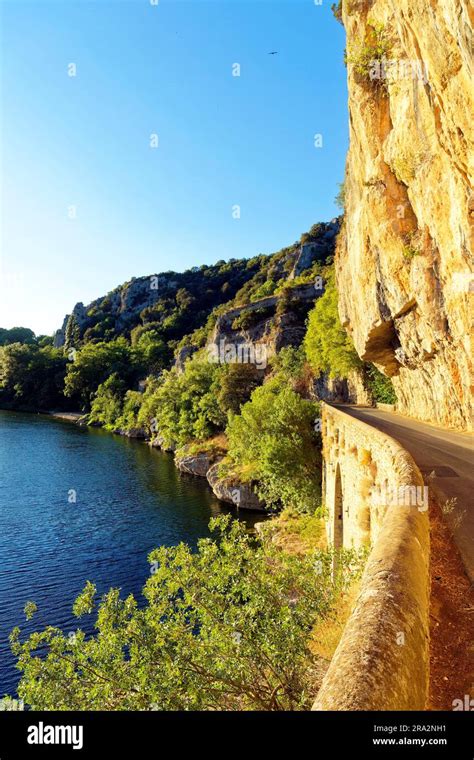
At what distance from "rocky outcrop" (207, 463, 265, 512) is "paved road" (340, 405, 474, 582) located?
17.7 meters

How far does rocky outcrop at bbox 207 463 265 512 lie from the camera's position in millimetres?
34125

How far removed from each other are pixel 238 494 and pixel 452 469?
2452cm

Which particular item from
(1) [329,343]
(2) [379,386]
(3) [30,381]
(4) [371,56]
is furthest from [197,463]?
(3) [30,381]

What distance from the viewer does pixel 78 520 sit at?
1142 inches

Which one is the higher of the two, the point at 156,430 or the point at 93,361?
the point at 93,361

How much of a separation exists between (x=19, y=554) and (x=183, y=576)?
17.1 metres

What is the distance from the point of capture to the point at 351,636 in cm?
355

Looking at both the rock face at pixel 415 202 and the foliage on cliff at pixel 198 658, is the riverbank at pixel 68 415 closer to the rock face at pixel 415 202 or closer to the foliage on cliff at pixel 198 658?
the rock face at pixel 415 202

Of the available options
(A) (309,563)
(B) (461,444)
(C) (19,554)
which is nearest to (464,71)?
(B) (461,444)

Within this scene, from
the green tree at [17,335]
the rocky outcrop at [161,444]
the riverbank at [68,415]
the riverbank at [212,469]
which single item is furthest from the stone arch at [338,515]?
→ the green tree at [17,335]

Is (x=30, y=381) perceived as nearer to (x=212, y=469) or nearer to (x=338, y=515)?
(x=212, y=469)

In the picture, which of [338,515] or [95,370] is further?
[95,370]
